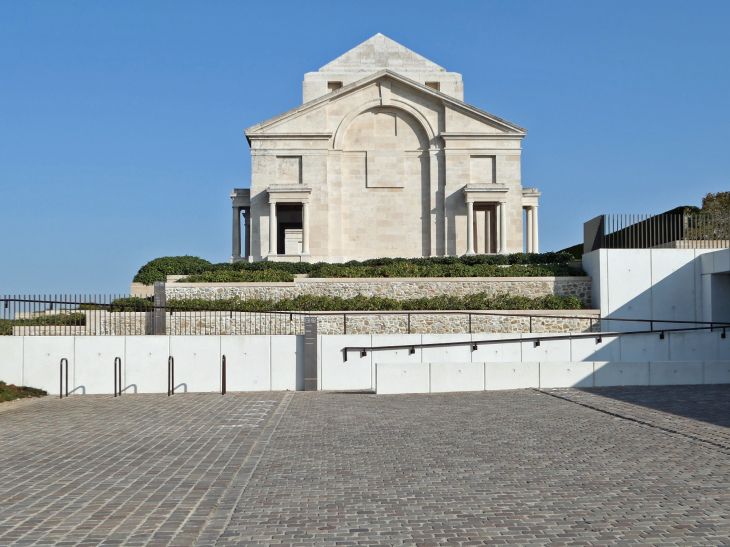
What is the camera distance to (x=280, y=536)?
557 cm

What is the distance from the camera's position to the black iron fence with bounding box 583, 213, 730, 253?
22000 millimetres

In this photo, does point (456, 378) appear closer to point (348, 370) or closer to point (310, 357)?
point (348, 370)

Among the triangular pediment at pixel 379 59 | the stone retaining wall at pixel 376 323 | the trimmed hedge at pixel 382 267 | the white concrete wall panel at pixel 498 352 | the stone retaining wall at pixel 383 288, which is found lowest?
the white concrete wall panel at pixel 498 352

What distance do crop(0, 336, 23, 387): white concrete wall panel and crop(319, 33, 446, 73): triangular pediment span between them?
112ft

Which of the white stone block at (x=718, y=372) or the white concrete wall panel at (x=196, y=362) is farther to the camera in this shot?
the white concrete wall panel at (x=196, y=362)

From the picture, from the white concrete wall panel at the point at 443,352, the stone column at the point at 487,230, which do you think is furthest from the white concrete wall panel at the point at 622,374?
the stone column at the point at 487,230

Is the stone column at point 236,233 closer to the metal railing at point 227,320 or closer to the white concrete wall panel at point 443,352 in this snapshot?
the metal railing at point 227,320

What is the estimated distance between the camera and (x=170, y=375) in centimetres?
1744

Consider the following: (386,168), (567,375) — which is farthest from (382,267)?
(386,168)

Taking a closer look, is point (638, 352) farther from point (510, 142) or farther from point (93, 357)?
point (510, 142)

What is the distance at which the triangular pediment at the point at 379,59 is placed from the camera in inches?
1854

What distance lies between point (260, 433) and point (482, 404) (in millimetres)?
5218

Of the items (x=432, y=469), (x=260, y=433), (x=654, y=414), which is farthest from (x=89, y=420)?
(x=654, y=414)

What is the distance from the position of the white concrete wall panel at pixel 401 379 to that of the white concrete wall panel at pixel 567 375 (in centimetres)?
294
